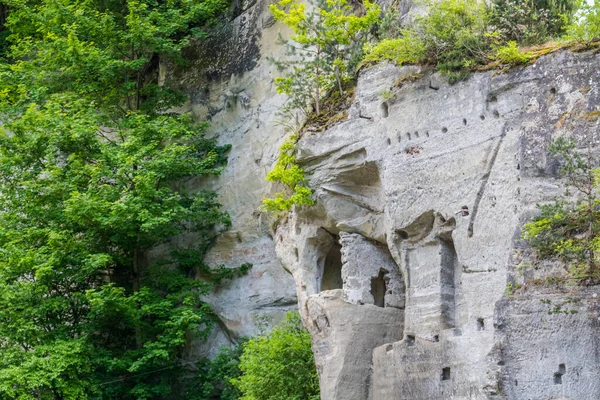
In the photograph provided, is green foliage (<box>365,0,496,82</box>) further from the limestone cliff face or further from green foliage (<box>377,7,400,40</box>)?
green foliage (<box>377,7,400,40</box>)

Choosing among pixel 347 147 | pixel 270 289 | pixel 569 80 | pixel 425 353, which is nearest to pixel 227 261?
pixel 270 289

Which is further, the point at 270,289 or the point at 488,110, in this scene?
the point at 270,289

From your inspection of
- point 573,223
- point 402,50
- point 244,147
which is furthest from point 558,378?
point 244,147

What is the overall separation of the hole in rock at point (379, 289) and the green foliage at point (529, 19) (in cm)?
532

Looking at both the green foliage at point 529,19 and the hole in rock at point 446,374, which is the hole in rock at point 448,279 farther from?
the green foliage at point 529,19

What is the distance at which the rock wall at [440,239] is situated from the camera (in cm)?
1945

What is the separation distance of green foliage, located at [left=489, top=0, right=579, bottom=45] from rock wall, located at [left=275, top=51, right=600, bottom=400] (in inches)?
61.9

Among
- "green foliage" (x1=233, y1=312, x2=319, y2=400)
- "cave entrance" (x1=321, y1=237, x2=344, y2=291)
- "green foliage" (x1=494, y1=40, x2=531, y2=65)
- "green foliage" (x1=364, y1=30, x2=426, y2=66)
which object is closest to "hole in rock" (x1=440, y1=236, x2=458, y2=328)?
Answer: "green foliage" (x1=494, y1=40, x2=531, y2=65)

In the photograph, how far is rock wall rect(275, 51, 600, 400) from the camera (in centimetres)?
1945

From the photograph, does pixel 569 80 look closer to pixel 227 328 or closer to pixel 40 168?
pixel 227 328

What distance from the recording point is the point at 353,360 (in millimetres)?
23828

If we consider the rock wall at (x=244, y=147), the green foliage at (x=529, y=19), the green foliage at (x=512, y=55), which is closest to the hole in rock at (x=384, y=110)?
the green foliage at (x=529, y=19)

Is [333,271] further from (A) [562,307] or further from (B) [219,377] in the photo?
(A) [562,307]

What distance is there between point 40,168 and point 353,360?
1085 centimetres
